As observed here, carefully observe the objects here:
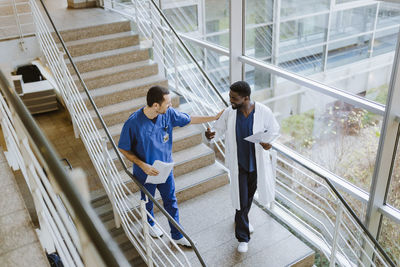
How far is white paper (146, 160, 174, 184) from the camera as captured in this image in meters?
3.10

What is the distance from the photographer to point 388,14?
11.0 feet

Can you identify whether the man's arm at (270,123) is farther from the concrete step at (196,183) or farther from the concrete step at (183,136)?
the concrete step at (183,136)

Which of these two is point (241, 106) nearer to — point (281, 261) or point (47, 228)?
point (281, 261)

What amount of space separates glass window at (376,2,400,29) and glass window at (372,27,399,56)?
2.4 inches

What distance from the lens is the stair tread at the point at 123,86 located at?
4805 mm

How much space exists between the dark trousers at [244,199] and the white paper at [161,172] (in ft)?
2.00

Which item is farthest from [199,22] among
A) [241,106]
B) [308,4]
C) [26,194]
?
[26,194]

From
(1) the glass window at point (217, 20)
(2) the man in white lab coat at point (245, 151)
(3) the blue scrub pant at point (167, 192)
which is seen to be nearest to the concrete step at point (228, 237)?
(2) the man in white lab coat at point (245, 151)

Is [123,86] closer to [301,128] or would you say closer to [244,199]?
[244,199]

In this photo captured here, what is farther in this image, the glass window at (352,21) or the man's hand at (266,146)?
the glass window at (352,21)

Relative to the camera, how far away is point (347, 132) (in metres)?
4.59

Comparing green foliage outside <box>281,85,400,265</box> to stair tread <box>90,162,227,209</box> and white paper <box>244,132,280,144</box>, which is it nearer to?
white paper <box>244,132,280,144</box>

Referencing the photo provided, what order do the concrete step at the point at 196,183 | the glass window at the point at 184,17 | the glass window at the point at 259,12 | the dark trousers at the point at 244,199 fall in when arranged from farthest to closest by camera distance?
the glass window at the point at 184,17
the glass window at the point at 259,12
the concrete step at the point at 196,183
the dark trousers at the point at 244,199

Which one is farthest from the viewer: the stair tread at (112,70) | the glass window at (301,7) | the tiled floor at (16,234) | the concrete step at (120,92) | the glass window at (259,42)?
the glass window at (259,42)
